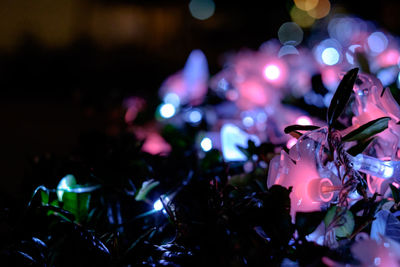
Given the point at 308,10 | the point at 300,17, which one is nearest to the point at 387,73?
the point at 300,17

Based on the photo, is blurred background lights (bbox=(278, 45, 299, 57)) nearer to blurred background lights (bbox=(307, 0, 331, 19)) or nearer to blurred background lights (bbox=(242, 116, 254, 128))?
blurred background lights (bbox=(242, 116, 254, 128))

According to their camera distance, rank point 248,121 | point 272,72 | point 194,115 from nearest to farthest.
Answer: point 248,121, point 194,115, point 272,72

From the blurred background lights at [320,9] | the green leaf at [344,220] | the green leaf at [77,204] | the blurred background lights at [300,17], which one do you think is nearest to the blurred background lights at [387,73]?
the green leaf at [344,220]

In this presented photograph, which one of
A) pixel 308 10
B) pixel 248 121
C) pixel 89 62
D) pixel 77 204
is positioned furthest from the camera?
pixel 308 10

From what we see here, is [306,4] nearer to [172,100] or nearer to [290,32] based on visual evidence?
[290,32]

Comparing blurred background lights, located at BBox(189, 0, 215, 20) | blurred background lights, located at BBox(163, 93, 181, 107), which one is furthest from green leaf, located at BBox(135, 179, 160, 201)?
blurred background lights, located at BBox(189, 0, 215, 20)

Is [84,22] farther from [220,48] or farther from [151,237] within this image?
[151,237]

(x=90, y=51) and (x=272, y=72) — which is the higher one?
(x=90, y=51)

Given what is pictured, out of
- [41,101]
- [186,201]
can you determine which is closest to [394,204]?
[186,201]
